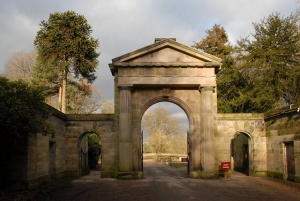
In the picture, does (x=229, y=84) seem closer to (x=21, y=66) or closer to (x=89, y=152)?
(x=89, y=152)

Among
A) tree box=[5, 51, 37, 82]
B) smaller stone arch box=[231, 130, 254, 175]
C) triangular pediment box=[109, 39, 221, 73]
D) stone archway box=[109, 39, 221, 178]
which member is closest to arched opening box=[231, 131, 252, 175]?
smaller stone arch box=[231, 130, 254, 175]

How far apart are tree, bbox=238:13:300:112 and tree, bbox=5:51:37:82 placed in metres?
23.9

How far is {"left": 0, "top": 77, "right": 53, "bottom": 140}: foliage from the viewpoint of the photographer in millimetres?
12175

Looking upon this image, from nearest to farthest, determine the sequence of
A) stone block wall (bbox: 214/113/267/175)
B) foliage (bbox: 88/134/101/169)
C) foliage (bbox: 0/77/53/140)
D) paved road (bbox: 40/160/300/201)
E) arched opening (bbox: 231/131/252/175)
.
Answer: foliage (bbox: 0/77/53/140) < paved road (bbox: 40/160/300/201) < stone block wall (bbox: 214/113/267/175) < arched opening (bbox: 231/131/252/175) < foliage (bbox: 88/134/101/169)

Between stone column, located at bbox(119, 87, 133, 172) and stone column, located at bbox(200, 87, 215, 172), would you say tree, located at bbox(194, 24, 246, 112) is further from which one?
stone column, located at bbox(119, 87, 133, 172)

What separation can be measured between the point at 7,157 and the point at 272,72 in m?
19.7

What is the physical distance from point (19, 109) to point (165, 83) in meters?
10.2

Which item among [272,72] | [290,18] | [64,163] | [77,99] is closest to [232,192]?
[64,163]

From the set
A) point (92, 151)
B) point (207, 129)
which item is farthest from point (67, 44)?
point (207, 129)

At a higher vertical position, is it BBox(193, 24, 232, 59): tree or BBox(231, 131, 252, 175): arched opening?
BBox(193, 24, 232, 59): tree

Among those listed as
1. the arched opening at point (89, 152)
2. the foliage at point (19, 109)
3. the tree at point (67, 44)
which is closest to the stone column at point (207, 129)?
the arched opening at point (89, 152)

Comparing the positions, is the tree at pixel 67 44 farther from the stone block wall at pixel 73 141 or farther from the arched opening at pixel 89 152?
the stone block wall at pixel 73 141

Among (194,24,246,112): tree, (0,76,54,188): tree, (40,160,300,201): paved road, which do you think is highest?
(194,24,246,112): tree

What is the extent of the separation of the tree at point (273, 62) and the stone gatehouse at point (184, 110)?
5.95 m
